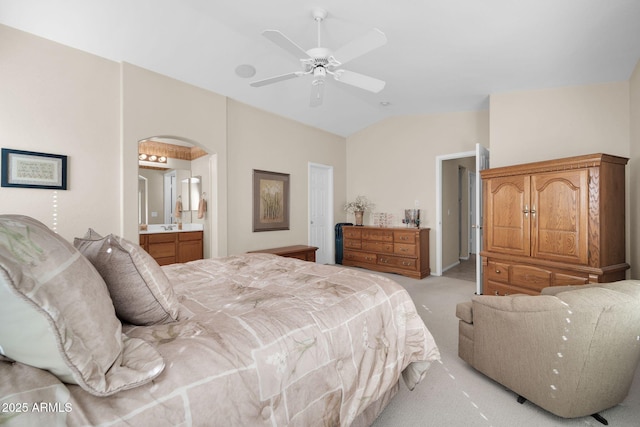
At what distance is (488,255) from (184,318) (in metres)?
3.38

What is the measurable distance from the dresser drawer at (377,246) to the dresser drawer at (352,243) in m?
0.10

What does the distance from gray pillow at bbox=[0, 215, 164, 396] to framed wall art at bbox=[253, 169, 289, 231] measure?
3995 mm

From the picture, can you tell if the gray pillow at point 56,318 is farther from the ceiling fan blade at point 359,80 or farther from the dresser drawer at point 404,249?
the dresser drawer at point 404,249

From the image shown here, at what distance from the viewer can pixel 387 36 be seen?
9.81ft

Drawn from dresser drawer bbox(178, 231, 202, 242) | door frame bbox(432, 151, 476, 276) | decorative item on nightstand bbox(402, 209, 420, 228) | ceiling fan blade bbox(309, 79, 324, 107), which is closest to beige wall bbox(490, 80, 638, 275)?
door frame bbox(432, 151, 476, 276)

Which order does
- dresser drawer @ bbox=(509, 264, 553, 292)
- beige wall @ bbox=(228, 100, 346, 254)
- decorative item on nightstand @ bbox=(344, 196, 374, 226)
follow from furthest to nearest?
1. decorative item on nightstand @ bbox=(344, 196, 374, 226)
2. beige wall @ bbox=(228, 100, 346, 254)
3. dresser drawer @ bbox=(509, 264, 553, 292)

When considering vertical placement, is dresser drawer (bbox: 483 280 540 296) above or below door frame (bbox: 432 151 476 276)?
below

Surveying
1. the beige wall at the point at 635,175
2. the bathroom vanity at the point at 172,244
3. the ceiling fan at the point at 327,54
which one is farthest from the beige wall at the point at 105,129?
the beige wall at the point at 635,175

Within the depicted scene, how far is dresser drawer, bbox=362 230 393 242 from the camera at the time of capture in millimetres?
5359

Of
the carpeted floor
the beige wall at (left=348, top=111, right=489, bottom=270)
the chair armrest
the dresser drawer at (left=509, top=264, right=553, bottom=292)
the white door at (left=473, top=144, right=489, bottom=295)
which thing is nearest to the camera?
the carpeted floor

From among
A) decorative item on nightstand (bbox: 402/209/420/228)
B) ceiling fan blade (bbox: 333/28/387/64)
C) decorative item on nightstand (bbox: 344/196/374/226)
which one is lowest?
decorative item on nightstand (bbox: 402/209/420/228)

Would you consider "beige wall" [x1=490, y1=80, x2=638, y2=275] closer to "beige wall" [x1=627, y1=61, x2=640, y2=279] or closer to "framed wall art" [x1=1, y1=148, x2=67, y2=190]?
"beige wall" [x1=627, y1=61, x2=640, y2=279]

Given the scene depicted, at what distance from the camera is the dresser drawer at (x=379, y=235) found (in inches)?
211

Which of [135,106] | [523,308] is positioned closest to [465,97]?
[523,308]
